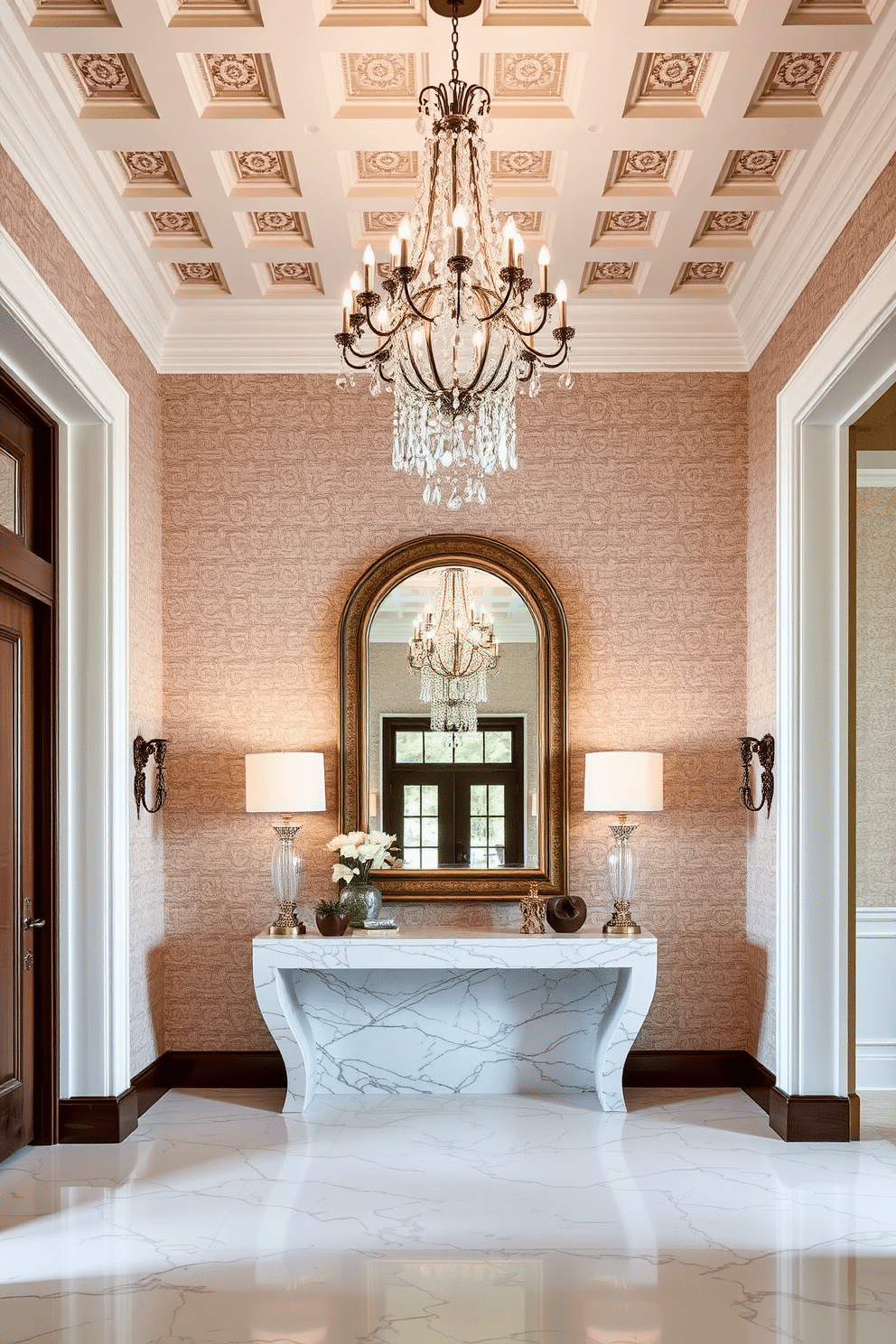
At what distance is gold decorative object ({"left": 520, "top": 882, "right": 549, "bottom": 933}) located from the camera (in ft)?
16.2

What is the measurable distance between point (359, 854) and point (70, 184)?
9.16 feet

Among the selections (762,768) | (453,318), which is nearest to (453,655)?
(762,768)

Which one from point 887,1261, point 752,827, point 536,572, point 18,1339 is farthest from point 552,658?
point 18,1339

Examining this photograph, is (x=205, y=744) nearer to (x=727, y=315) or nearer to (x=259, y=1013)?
(x=259, y=1013)

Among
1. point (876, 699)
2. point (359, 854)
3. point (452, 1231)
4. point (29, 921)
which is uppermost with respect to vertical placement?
point (876, 699)

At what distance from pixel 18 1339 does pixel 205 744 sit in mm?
2819

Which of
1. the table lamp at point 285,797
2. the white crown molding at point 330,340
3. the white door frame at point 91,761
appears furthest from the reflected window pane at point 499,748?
the white crown molding at point 330,340

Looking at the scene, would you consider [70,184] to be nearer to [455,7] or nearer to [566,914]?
[455,7]

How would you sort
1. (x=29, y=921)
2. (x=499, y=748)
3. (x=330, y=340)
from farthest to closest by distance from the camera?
(x=330, y=340) < (x=499, y=748) < (x=29, y=921)

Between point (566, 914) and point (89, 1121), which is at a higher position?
point (566, 914)

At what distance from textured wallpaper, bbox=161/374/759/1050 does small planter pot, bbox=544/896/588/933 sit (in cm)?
30

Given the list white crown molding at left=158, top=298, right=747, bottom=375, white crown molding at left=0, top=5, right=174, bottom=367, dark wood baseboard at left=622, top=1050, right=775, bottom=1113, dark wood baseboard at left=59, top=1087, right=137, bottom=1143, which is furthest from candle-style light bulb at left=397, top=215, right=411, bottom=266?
dark wood baseboard at left=622, top=1050, right=775, bottom=1113

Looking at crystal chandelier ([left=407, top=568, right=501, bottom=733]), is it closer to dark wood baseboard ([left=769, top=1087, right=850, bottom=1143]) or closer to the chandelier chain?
dark wood baseboard ([left=769, top=1087, right=850, bottom=1143])

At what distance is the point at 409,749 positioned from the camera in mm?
5242
